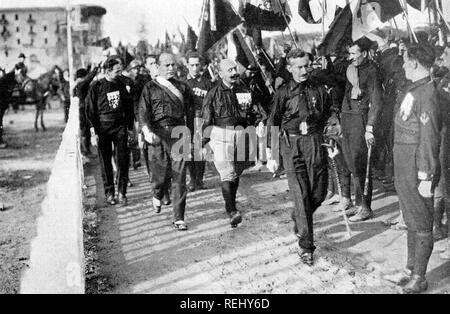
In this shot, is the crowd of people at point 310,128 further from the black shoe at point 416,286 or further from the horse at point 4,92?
the horse at point 4,92

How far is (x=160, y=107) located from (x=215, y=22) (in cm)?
188

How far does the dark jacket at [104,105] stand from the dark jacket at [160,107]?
1.22 m

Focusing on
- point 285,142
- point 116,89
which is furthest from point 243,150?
point 116,89

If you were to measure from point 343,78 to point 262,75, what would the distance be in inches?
93.3

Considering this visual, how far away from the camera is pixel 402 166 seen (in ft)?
15.8

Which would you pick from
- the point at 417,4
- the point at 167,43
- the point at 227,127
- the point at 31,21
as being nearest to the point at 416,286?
the point at 227,127

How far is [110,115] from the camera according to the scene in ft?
26.8

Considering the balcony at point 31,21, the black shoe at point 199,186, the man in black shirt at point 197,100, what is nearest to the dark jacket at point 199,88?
the man in black shirt at point 197,100

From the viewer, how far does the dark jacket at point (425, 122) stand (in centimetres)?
451

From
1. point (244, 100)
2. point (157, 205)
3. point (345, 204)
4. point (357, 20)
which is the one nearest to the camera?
point (244, 100)

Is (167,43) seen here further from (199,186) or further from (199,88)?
(199,186)

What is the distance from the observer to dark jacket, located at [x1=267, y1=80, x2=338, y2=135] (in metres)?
5.66

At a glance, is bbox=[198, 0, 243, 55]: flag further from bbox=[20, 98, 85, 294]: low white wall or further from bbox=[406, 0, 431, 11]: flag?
bbox=[20, 98, 85, 294]: low white wall

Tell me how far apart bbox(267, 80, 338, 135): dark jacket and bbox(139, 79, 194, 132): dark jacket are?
172 cm
